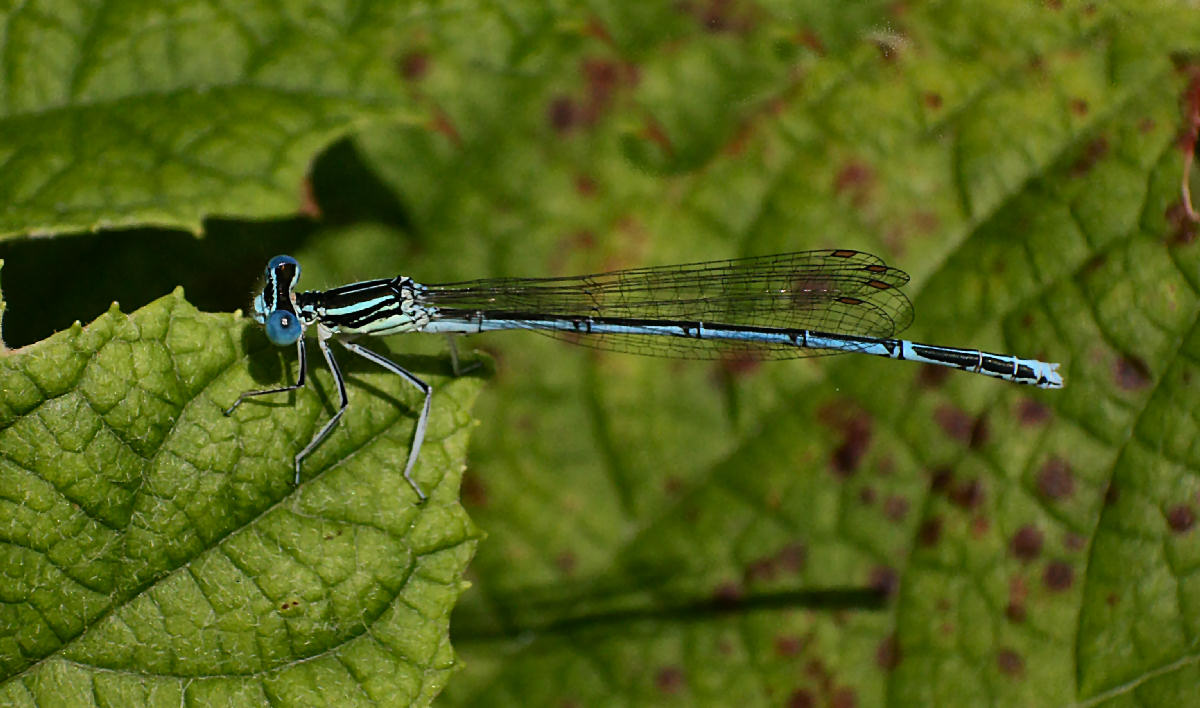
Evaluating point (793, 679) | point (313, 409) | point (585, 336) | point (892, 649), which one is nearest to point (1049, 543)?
point (892, 649)

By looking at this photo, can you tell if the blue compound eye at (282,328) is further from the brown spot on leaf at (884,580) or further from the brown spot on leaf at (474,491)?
the brown spot on leaf at (884,580)

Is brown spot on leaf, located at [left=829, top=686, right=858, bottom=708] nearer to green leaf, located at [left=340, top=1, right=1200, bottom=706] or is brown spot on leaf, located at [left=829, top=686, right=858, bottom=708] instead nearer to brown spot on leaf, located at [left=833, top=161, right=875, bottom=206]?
green leaf, located at [left=340, top=1, right=1200, bottom=706]

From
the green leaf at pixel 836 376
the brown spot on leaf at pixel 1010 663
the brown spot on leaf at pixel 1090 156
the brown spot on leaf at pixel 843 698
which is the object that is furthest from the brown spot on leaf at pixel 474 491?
the brown spot on leaf at pixel 1090 156

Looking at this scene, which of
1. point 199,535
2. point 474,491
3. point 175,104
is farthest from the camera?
point 474,491

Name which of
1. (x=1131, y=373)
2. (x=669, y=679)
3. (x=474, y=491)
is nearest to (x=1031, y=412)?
(x=1131, y=373)

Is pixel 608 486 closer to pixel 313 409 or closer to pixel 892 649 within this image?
pixel 892 649

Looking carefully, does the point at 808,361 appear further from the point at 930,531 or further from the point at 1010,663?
the point at 1010,663

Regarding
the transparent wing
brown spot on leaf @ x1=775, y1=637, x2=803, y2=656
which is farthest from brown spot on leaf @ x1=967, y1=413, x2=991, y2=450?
brown spot on leaf @ x1=775, y1=637, x2=803, y2=656
